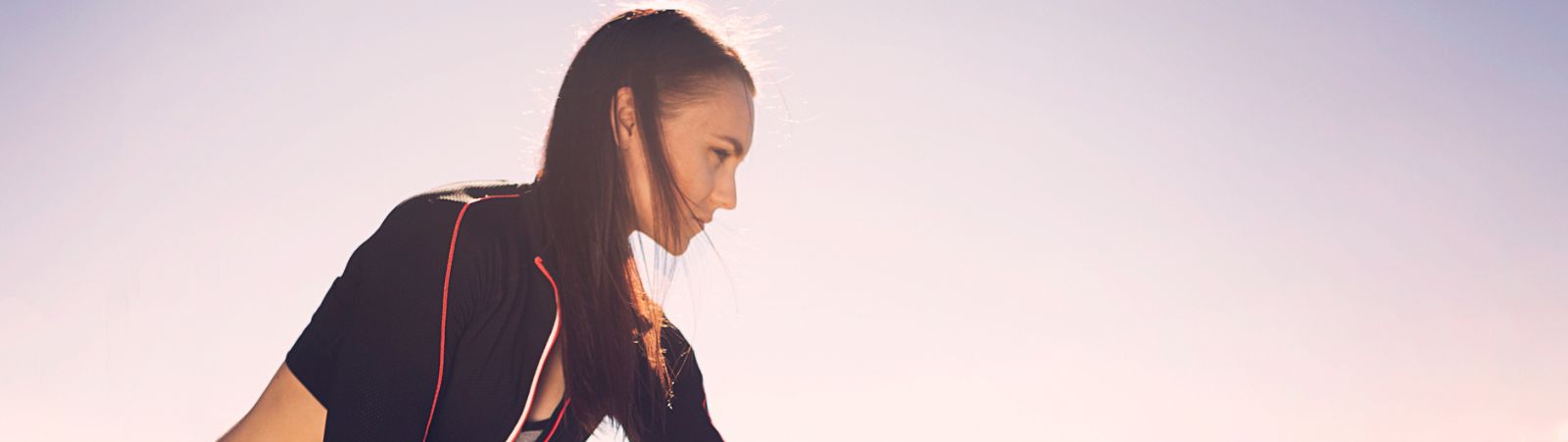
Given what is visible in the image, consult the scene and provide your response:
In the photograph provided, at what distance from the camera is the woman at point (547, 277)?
162 centimetres

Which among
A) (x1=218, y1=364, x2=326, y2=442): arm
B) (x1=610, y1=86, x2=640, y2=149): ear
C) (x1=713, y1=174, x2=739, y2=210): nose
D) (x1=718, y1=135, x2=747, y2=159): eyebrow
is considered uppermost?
(x1=718, y1=135, x2=747, y2=159): eyebrow

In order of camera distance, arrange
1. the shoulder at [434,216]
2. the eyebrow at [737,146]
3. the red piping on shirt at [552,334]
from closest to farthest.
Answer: the shoulder at [434,216]
the red piping on shirt at [552,334]
the eyebrow at [737,146]

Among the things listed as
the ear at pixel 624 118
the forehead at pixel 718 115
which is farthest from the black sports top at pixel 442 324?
the forehead at pixel 718 115

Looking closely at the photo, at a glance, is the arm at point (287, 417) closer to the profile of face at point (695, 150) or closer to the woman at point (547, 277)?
the woman at point (547, 277)

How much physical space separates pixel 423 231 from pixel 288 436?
1.83 feet

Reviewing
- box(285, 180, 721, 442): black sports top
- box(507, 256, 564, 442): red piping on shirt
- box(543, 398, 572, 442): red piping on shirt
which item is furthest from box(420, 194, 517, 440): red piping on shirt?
box(543, 398, 572, 442): red piping on shirt

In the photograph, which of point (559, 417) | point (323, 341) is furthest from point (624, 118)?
point (323, 341)

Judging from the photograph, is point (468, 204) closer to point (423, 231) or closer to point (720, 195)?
point (423, 231)

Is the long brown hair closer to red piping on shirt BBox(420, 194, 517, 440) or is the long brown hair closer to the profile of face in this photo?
the profile of face

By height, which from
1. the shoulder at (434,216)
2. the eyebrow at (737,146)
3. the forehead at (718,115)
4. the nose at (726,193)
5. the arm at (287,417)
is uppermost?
the forehead at (718,115)

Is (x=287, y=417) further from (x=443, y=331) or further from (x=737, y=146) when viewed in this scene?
(x=737, y=146)

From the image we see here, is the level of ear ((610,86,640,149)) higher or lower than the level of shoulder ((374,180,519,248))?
higher

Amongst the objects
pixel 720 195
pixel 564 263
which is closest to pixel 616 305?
pixel 564 263

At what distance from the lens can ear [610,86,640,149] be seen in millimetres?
2031
